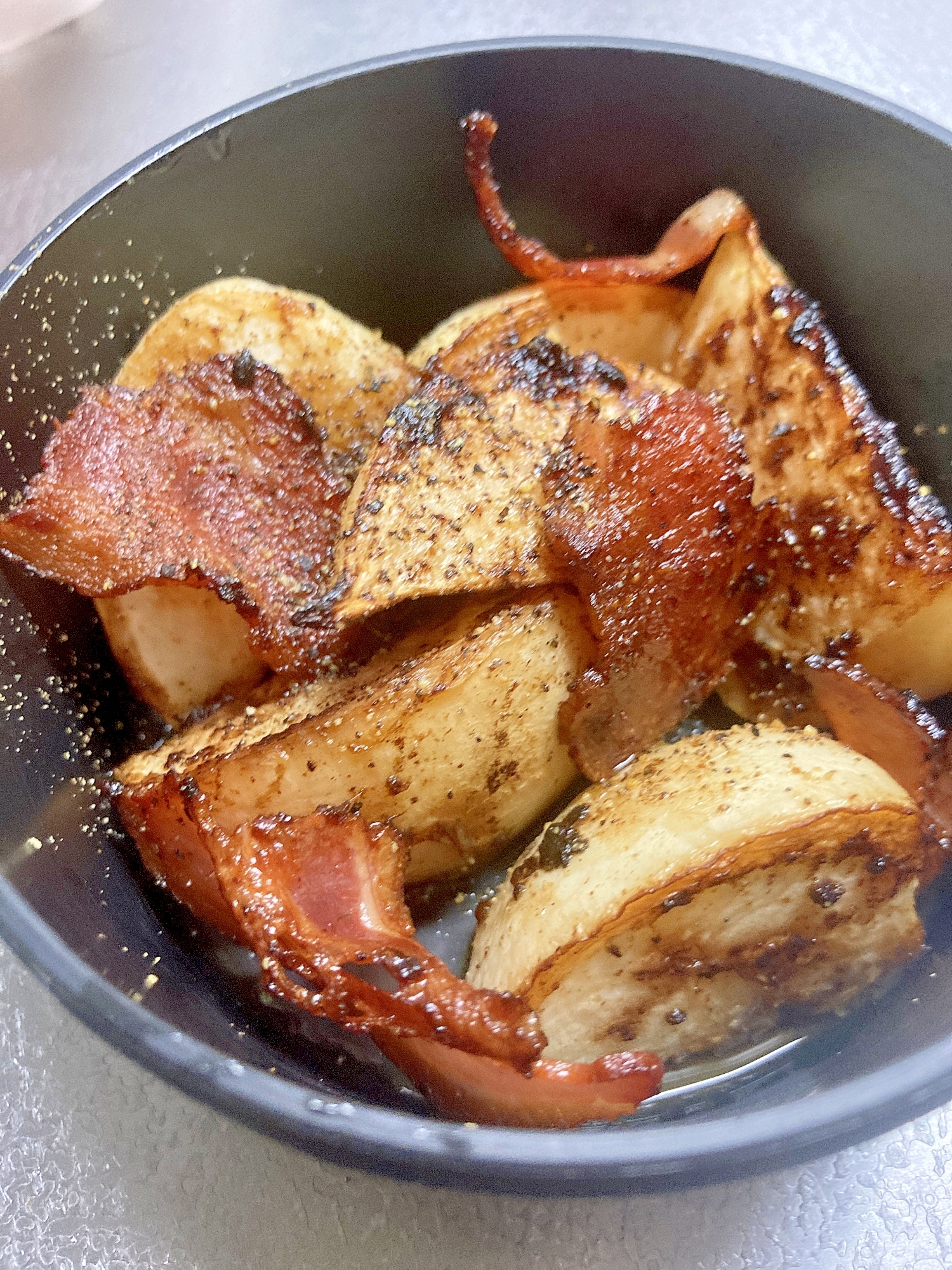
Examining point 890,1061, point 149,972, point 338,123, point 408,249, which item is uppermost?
point 338,123

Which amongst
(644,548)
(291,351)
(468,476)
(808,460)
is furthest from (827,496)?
(291,351)

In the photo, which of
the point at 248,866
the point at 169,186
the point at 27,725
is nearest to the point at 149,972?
the point at 248,866

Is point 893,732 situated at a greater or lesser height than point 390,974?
lesser

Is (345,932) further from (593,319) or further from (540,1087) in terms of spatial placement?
(593,319)

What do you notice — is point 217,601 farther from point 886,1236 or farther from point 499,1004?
point 886,1236

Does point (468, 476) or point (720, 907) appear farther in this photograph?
point (468, 476)

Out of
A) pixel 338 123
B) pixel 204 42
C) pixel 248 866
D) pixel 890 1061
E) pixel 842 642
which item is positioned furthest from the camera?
pixel 204 42
